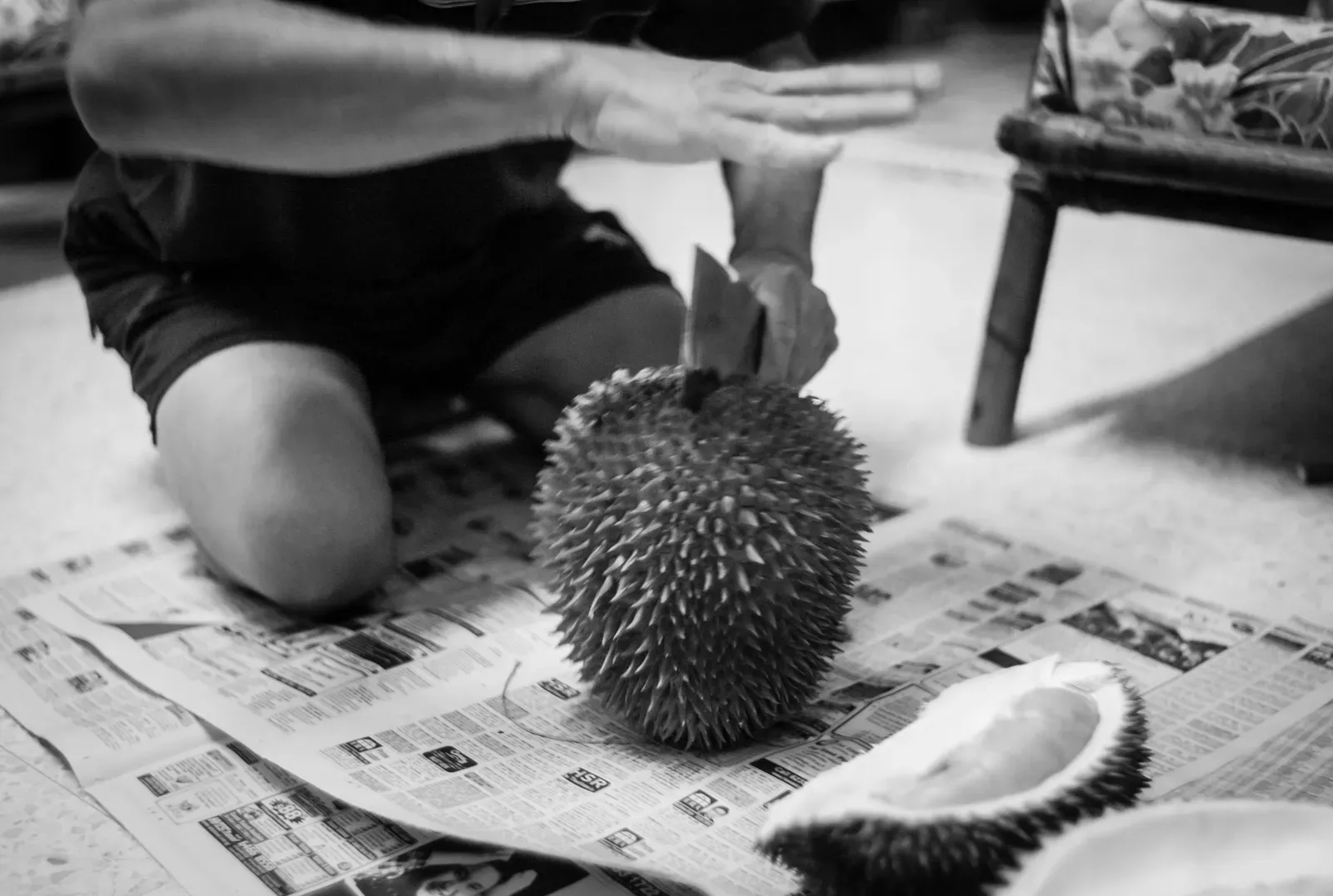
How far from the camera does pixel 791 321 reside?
2.68 ft

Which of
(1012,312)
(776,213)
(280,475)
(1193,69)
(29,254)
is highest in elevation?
(1193,69)

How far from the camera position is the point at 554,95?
2.16 feet

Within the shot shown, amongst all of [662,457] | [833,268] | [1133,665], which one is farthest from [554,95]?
[833,268]

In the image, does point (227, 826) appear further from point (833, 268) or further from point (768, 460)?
point (833, 268)

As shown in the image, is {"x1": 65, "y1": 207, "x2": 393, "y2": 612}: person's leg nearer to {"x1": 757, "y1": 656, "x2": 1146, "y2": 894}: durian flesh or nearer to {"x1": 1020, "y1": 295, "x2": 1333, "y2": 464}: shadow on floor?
{"x1": 757, "y1": 656, "x2": 1146, "y2": 894}: durian flesh

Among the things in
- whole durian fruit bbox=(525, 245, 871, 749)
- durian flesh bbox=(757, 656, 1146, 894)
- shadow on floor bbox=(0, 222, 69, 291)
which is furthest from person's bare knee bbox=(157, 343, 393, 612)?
shadow on floor bbox=(0, 222, 69, 291)

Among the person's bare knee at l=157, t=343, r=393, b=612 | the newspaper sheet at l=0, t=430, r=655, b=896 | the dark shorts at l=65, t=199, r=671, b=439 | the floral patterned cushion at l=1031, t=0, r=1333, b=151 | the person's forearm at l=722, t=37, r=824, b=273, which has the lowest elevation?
the newspaper sheet at l=0, t=430, r=655, b=896

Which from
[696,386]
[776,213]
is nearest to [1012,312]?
[776,213]

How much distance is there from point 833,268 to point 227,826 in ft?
4.14

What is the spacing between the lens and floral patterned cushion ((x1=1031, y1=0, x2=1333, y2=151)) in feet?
3.33

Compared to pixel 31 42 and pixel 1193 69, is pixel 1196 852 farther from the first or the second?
pixel 31 42

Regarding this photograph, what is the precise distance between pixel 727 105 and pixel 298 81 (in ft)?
0.74

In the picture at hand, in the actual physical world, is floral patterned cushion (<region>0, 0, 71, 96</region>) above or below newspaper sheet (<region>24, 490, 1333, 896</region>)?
above

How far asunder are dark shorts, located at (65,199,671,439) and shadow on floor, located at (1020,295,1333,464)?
0.51m
